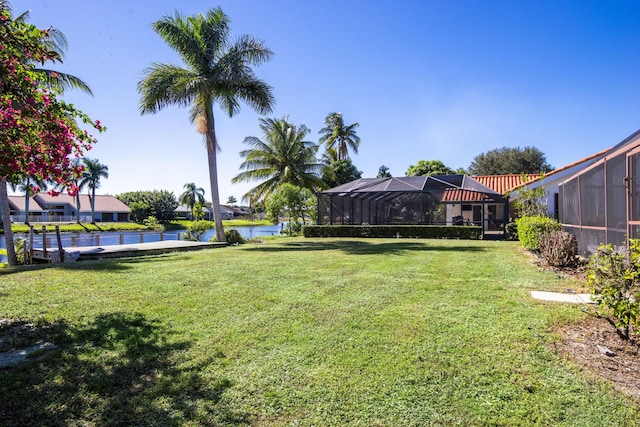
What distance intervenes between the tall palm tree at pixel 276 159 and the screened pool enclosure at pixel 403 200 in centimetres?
624

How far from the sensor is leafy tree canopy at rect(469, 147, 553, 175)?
3512 cm

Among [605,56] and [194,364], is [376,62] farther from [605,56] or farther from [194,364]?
[194,364]

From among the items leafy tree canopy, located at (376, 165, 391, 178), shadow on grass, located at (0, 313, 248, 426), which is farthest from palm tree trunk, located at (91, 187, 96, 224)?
shadow on grass, located at (0, 313, 248, 426)

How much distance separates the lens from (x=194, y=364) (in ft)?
10.5

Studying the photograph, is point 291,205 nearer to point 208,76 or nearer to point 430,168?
point 208,76

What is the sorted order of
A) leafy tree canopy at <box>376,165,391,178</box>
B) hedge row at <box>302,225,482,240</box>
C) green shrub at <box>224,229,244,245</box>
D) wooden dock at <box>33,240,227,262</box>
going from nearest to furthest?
wooden dock at <box>33,240,227,262</box> < green shrub at <box>224,229,244,245</box> < hedge row at <box>302,225,482,240</box> < leafy tree canopy at <box>376,165,391,178</box>

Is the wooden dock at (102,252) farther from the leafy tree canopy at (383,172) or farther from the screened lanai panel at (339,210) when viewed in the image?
the leafy tree canopy at (383,172)

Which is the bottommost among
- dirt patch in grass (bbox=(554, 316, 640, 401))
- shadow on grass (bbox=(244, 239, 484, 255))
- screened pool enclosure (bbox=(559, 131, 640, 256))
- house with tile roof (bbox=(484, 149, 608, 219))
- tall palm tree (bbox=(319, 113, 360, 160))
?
dirt patch in grass (bbox=(554, 316, 640, 401))

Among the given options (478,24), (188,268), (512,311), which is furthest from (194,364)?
(478,24)

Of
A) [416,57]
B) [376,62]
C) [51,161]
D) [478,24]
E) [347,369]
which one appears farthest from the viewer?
[376,62]

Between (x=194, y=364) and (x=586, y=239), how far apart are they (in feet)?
29.0

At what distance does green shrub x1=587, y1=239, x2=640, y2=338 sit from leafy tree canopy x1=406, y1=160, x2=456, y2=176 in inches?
1330

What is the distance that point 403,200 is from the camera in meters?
Answer: 21.0

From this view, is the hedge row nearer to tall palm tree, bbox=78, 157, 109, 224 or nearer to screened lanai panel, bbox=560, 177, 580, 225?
screened lanai panel, bbox=560, 177, 580, 225
